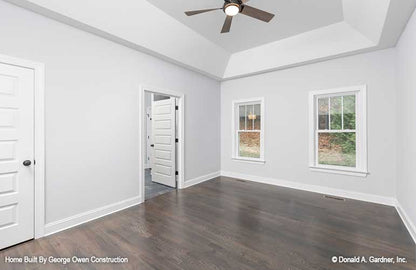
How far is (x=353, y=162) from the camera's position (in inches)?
151

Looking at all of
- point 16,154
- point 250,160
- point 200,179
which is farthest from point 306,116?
point 16,154

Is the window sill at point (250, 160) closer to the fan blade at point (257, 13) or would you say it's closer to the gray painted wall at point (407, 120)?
the gray painted wall at point (407, 120)

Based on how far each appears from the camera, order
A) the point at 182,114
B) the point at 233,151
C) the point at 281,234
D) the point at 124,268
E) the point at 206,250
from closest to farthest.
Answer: the point at 124,268, the point at 206,250, the point at 281,234, the point at 182,114, the point at 233,151

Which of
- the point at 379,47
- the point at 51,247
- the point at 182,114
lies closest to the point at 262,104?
the point at 182,114

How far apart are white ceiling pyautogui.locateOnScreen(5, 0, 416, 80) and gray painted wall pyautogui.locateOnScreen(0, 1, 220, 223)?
A: 0.21m

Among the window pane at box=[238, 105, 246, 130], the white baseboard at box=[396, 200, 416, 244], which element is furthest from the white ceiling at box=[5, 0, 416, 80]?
the white baseboard at box=[396, 200, 416, 244]

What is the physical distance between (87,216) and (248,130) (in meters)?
4.01

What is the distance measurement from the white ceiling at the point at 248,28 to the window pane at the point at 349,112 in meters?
0.90

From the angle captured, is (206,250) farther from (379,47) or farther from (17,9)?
(379,47)

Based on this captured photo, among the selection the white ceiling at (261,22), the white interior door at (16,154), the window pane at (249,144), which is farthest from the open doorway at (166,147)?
the white interior door at (16,154)

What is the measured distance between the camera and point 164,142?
4.70 m

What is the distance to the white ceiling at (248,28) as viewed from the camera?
2.56 metres

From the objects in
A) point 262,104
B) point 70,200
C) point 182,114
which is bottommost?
point 70,200

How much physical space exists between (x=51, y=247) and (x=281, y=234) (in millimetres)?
2801
